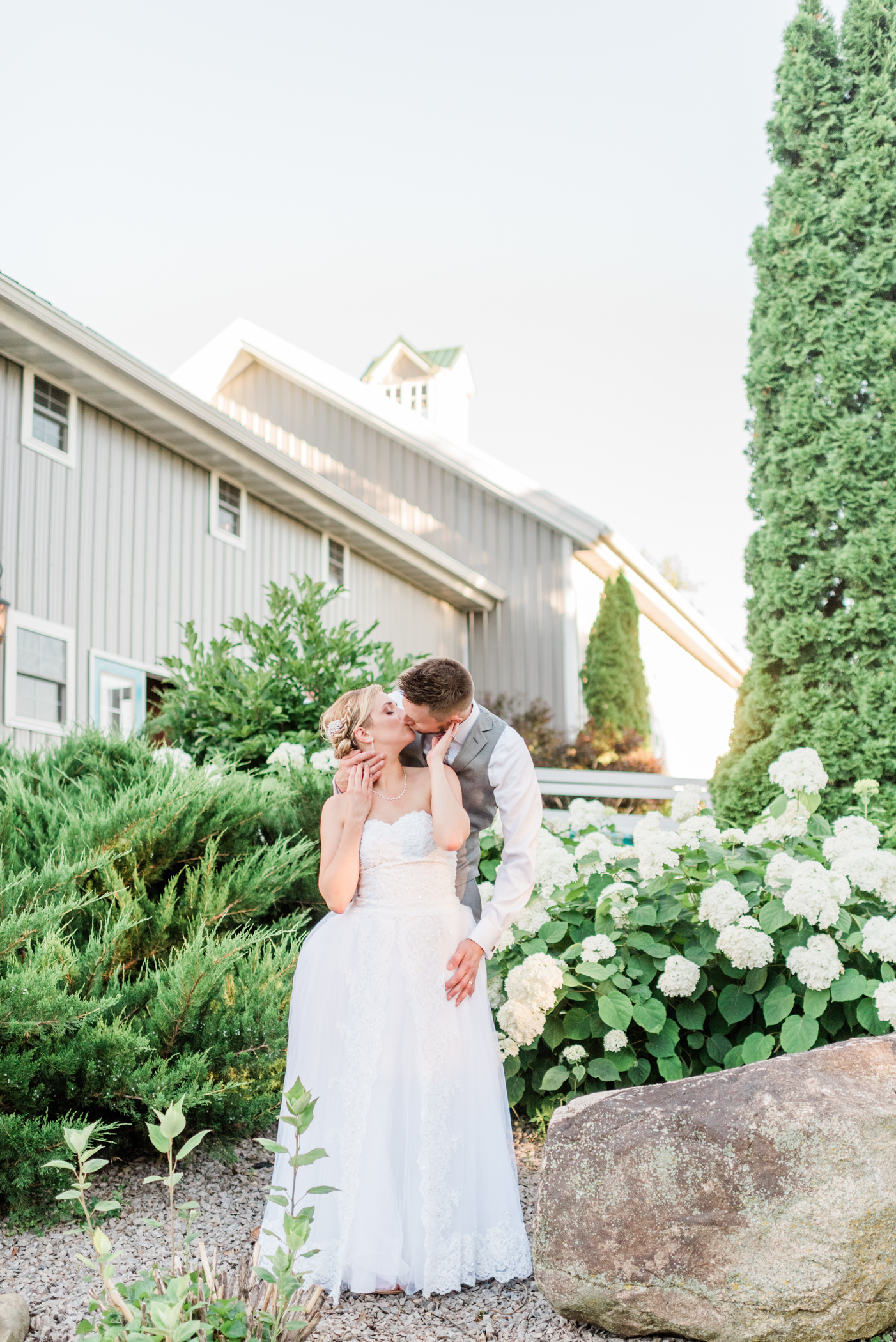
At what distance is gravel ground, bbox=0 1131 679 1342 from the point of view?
277 centimetres

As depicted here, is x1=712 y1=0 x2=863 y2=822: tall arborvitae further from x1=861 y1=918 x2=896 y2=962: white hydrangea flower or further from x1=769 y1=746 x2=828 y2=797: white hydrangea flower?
x1=861 y1=918 x2=896 y2=962: white hydrangea flower

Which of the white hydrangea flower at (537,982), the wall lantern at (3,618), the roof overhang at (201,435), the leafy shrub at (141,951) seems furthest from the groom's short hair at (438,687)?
the roof overhang at (201,435)

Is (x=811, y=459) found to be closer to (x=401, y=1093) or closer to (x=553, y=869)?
(x=553, y=869)

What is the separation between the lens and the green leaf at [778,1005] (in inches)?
144

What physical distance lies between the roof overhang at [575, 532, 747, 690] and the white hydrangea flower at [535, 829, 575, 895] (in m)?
10.6

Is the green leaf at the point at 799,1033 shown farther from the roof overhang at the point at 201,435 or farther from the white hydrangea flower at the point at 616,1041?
the roof overhang at the point at 201,435

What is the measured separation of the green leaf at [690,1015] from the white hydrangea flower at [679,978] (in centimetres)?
17

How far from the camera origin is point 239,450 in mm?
11711

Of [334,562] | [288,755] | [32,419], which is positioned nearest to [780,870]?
[288,755]

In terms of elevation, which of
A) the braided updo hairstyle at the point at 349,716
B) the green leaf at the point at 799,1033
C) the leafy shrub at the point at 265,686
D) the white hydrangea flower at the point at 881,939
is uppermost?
the leafy shrub at the point at 265,686

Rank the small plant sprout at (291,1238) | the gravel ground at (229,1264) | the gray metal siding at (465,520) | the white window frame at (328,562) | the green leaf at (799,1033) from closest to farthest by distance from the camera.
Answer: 1. the small plant sprout at (291,1238)
2. the gravel ground at (229,1264)
3. the green leaf at (799,1033)
4. the white window frame at (328,562)
5. the gray metal siding at (465,520)

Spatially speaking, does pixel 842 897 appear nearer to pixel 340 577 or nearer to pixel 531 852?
pixel 531 852

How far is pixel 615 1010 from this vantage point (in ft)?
12.5

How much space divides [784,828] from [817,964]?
863 mm
